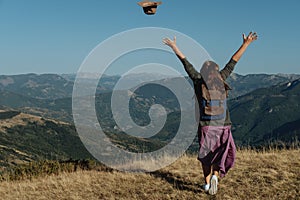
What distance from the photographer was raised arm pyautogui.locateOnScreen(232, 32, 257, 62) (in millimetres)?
7406

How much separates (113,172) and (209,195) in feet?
12.2

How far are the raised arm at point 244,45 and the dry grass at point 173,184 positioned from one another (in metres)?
3.00

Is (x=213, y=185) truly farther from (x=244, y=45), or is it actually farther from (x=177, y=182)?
(x=244, y=45)

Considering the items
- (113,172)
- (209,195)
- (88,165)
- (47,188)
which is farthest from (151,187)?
(88,165)

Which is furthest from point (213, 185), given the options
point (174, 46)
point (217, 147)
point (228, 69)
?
point (174, 46)

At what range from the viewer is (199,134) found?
24.8 ft

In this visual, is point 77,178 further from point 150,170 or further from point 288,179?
point 288,179

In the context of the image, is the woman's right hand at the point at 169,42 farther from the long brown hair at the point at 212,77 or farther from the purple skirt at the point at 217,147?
the purple skirt at the point at 217,147

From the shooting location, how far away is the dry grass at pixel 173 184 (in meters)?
7.60

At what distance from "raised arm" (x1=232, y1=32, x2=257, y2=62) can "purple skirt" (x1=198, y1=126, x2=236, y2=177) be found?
5.08 feet

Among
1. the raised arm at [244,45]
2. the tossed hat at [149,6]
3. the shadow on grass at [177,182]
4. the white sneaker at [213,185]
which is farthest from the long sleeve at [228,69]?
the shadow on grass at [177,182]

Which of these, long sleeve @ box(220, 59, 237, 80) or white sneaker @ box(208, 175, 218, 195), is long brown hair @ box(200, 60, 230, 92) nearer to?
long sleeve @ box(220, 59, 237, 80)

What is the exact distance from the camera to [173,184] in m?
8.59

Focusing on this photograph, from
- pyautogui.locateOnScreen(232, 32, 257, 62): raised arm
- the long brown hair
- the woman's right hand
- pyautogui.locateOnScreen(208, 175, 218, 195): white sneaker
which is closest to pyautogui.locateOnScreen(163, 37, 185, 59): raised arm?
the woman's right hand
